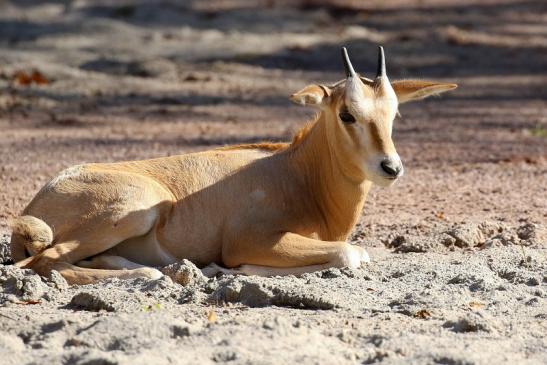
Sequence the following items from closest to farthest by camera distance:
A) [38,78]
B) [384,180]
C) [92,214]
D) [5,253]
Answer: [384,180], [92,214], [5,253], [38,78]

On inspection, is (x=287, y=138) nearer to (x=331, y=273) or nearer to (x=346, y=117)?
(x=346, y=117)

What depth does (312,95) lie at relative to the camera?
759 cm

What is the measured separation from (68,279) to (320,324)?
1.86 m

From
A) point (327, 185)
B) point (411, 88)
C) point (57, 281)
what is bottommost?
point (57, 281)

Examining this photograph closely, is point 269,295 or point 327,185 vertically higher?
point 327,185

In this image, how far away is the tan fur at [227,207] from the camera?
7.60 meters

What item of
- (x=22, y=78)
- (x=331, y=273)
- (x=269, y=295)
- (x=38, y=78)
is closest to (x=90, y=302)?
(x=269, y=295)

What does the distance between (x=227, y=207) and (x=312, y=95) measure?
938mm

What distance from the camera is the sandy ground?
20.0 feet

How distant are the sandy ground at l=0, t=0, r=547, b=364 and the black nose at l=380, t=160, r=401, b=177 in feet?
2.10

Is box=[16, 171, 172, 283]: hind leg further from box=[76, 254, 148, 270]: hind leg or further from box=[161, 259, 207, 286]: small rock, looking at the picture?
box=[161, 259, 207, 286]: small rock

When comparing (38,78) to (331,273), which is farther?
(38,78)

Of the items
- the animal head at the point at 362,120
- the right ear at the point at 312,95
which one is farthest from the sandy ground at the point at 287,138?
the right ear at the point at 312,95

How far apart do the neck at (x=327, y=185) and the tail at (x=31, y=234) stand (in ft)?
5.37
